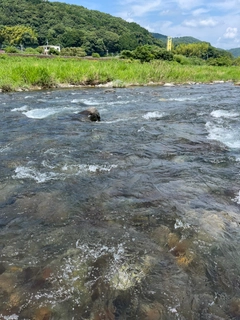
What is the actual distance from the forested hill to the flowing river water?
108 m

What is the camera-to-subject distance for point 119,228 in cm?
348

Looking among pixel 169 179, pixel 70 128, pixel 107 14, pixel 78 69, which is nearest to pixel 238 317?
pixel 169 179

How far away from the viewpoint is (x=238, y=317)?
237cm

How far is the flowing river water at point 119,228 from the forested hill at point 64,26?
4271 inches

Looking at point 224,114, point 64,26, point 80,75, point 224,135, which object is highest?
point 64,26

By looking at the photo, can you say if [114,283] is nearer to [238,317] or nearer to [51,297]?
[51,297]

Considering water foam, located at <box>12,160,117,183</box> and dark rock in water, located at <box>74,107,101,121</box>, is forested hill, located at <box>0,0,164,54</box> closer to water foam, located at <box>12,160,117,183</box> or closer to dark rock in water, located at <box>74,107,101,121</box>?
dark rock in water, located at <box>74,107,101,121</box>

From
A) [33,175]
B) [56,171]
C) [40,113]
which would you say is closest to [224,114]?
[40,113]

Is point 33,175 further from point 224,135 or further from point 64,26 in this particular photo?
point 64,26

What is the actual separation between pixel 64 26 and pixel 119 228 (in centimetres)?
13699

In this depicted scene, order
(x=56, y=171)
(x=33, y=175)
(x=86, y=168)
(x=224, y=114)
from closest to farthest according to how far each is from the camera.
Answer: (x=33, y=175) < (x=56, y=171) < (x=86, y=168) < (x=224, y=114)

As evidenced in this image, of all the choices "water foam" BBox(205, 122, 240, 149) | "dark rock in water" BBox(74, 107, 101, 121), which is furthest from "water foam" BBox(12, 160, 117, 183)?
"dark rock in water" BBox(74, 107, 101, 121)

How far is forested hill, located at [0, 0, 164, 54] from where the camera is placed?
111 metres

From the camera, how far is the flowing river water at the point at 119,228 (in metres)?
2.50
